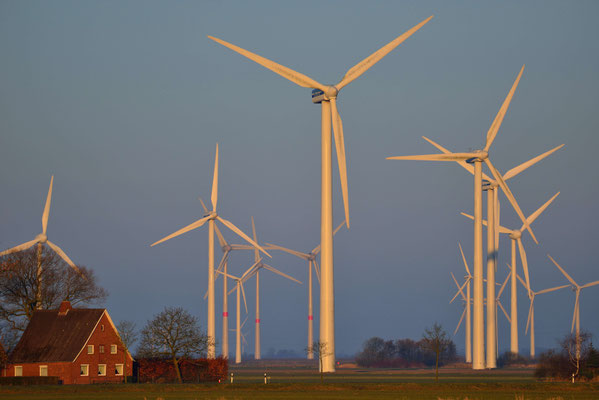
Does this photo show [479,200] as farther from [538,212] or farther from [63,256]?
[63,256]

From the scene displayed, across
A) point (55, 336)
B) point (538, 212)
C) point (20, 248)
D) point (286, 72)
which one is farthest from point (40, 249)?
point (538, 212)

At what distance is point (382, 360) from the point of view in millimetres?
147750

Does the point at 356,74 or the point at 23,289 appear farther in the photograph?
the point at 23,289

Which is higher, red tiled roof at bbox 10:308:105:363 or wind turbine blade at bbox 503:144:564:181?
wind turbine blade at bbox 503:144:564:181

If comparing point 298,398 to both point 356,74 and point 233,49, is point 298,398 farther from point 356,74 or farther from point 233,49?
point 356,74

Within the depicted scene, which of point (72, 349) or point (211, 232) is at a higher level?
point (211, 232)

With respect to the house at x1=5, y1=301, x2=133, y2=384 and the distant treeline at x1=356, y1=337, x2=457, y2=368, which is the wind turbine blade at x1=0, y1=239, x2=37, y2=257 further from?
the distant treeline at x1=356, y1=337, x2=457, y2=368

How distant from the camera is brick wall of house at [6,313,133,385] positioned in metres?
86.7

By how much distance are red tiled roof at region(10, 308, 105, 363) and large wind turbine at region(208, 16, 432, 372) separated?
25.0 m

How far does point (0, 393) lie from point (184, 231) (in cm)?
4710

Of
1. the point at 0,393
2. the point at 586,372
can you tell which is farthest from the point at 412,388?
the point at 0,393

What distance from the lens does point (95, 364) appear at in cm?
8881

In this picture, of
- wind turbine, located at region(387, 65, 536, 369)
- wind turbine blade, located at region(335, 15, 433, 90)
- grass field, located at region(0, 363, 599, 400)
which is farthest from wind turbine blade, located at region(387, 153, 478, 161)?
grass field, located at region(0, 363, 599, 400)

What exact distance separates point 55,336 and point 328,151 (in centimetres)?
3380
